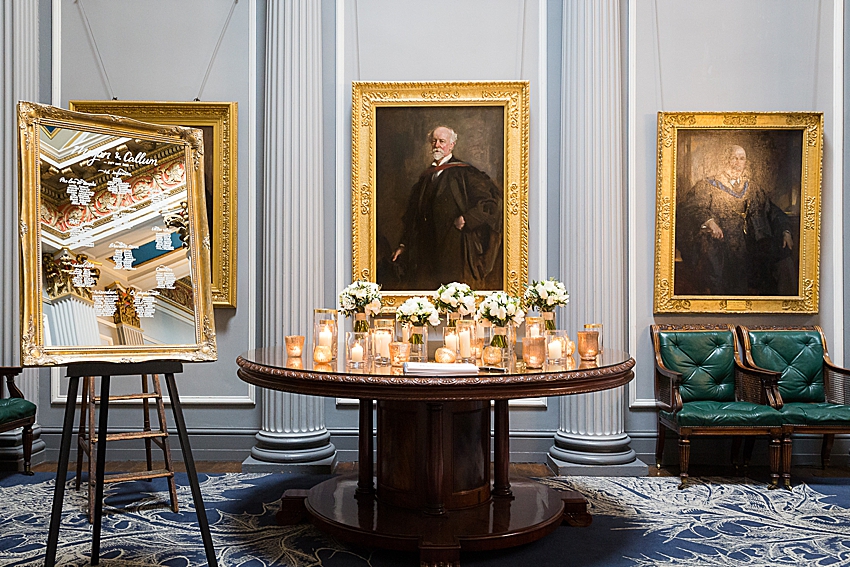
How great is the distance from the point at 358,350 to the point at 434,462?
2.24ft

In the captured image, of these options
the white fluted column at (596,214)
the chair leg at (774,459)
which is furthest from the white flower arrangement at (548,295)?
the chair leg at (774,459)

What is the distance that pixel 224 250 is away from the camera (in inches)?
214

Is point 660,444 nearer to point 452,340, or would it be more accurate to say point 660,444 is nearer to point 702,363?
point 702,363

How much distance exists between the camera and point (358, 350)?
3436 millimetres

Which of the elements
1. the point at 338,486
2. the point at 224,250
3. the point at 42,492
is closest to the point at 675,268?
the point at 338,486

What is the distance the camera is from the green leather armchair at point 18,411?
182 inches

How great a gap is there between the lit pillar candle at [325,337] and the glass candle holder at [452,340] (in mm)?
608

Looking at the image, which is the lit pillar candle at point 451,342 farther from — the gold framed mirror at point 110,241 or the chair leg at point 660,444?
the chair leg at point 660,444

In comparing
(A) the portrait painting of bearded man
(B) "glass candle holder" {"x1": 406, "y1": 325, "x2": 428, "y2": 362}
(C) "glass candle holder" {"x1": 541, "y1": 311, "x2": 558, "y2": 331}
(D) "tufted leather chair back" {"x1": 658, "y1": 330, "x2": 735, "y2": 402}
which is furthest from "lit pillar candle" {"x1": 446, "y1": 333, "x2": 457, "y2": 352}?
(A) the portrait painting of bearded man

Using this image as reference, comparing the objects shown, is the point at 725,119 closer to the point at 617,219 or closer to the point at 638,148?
the point at 638,148

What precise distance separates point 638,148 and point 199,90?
3.52 m

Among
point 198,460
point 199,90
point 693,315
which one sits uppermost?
point 199,90

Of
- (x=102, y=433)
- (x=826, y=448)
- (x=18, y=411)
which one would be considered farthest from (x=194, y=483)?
(x=826, y=448)

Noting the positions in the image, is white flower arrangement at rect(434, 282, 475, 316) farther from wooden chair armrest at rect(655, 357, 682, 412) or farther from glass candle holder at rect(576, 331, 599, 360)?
wooden chair armrest at rect(655, 357, 682, 412)
